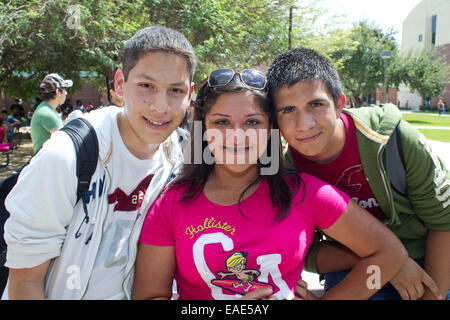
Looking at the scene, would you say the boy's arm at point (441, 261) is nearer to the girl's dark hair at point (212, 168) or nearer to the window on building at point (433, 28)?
the girl's dark hair at point (212, 168)

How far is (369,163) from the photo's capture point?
1.89 meters

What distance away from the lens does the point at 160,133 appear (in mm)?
1839

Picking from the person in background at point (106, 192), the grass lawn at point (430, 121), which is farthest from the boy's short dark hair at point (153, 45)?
the grass lawn at point (430, 121)

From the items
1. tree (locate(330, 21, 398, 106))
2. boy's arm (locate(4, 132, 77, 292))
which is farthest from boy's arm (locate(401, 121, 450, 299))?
tree (locate(330, 21, 398, 106))

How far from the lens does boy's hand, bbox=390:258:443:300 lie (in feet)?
5.91

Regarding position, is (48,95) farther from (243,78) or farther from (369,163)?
(369,163)

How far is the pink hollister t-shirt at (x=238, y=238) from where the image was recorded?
1.64 m

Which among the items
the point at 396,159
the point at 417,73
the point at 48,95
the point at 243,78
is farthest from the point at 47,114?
the point at 417,73

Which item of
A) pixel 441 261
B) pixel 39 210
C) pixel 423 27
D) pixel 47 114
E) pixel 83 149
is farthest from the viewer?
pixel 423 27

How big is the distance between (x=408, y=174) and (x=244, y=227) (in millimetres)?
975

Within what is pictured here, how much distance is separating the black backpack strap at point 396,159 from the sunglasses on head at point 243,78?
778 millimetres

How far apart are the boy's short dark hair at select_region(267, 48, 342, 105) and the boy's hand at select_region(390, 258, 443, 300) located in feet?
3.30

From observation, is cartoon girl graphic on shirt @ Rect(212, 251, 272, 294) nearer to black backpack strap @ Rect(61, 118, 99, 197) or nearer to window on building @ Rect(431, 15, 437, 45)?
black backpack strap @ Rect(61, 118, 99, 197)
